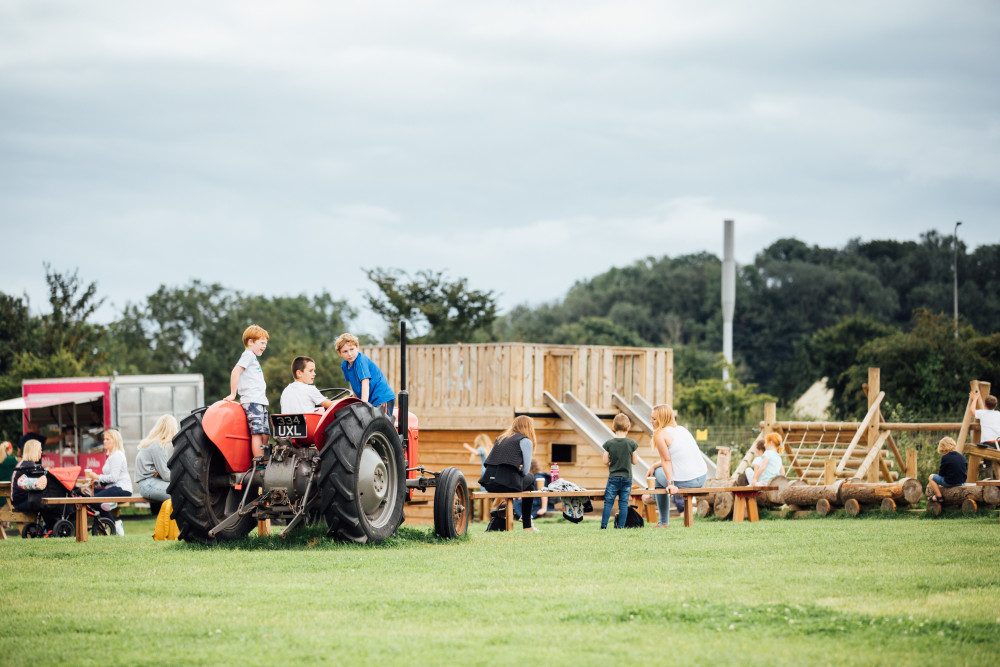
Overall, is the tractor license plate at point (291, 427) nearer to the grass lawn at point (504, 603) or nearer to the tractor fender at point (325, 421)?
the tractor fender at point (325, 421)

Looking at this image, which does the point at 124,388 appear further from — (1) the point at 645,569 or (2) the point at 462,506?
(1) the point at 645,569

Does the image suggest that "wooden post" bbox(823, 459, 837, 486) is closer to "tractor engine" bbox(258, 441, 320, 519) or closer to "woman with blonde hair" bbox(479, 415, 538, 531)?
"woman with blonde hair" bbox(479, 415, 538, 531)

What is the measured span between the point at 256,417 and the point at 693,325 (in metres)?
68.9

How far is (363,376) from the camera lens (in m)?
10.6

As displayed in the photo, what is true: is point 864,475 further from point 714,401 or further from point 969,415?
point 714,401

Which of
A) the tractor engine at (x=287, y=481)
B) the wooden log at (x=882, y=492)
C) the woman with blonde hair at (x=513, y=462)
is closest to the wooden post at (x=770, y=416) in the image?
the wooden log at (x=882, y=492)

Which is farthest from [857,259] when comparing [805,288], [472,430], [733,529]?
[733,529]

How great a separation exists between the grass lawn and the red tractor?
0.26 meters

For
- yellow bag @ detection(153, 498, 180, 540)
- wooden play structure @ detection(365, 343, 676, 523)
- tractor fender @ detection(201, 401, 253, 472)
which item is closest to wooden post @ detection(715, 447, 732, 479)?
wooden play structure @ detection(365, 343, 676, 523)

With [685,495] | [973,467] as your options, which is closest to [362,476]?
[685,495]

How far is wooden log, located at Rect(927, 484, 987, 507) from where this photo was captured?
48.9ft

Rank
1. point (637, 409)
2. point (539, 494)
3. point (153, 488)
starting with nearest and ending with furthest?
point (153, 488) < point (539, 494) < point (637, 409)

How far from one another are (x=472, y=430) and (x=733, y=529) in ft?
37.8

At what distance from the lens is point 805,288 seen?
3044 inches
